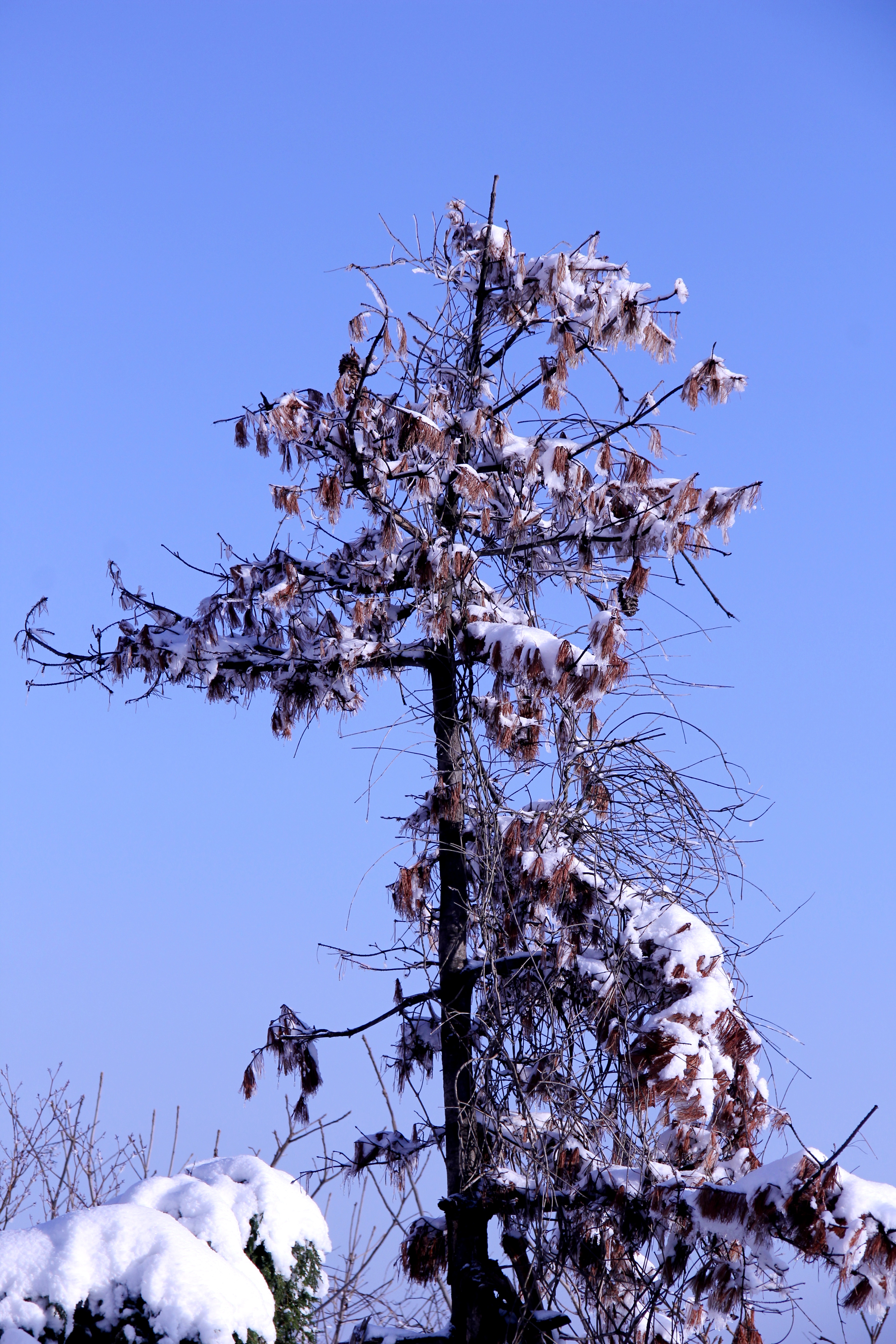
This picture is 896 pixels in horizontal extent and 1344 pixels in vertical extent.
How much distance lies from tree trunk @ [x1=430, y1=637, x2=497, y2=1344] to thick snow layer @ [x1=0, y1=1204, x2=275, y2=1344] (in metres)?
1.55

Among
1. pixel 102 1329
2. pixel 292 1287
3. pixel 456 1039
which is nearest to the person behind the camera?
pixel 102 1329

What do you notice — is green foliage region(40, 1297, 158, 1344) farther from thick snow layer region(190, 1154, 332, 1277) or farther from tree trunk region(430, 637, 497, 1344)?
tree trunk region(430, 637, 497, 1344)

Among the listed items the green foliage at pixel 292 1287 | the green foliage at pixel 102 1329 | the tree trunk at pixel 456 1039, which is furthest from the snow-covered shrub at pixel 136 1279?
the tree trunk at pixel 456 1039

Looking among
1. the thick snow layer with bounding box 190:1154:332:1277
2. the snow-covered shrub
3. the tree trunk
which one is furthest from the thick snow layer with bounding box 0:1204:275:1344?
the tree trunk

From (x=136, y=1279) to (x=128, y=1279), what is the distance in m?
0.04

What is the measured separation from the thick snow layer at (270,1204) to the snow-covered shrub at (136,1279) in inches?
9.1

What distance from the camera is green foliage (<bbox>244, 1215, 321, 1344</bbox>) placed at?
561 centimetres

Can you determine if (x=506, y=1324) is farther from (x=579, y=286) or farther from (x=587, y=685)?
(x=579, y=286)

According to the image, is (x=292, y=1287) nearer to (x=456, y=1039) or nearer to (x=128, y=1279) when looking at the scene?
(x=128, y=1279)

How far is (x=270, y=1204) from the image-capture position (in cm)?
572

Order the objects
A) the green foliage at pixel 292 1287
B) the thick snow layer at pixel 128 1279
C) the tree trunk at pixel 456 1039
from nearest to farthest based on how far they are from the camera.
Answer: the thick snow layer at pixel 128 1279 → the green foliage at pixel 292 1287 → the tree trunk at pixel 456 1039

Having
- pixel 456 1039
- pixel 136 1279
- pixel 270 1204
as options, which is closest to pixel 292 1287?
pixel 270 1204

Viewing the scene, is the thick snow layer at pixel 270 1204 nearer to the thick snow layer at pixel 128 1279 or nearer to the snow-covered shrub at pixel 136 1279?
the snow-covered shrub at pixel 136 1279

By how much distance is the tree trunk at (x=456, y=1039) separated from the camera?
6371mm
